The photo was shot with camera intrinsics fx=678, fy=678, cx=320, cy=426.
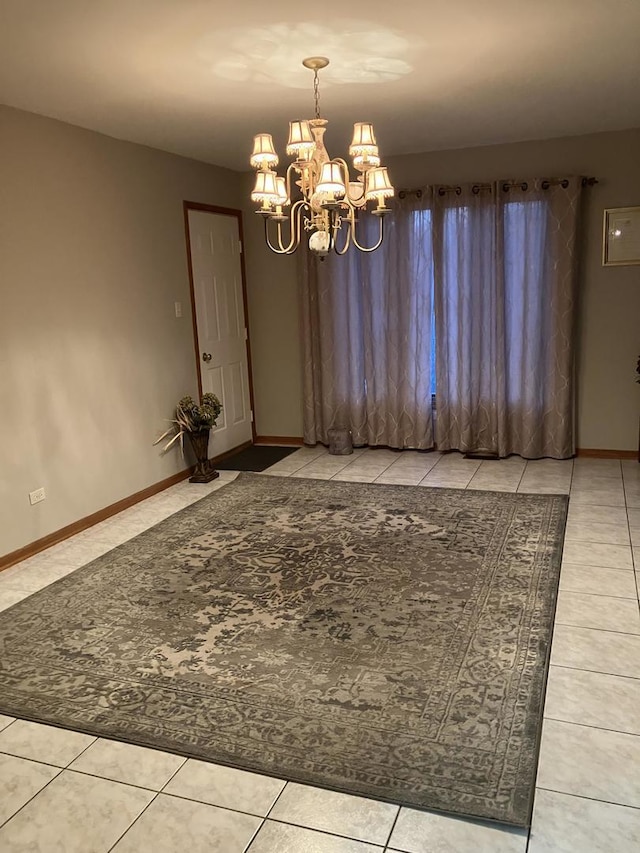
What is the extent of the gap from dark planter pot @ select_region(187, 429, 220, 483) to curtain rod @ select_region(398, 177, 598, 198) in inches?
102

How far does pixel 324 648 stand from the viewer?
2852 millimetres

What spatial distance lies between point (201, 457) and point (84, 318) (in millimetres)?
1479

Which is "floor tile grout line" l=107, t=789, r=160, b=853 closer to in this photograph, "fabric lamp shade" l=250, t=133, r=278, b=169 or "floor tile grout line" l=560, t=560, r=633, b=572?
"floor tile grout line" l=560, t=560, r=633, b=572

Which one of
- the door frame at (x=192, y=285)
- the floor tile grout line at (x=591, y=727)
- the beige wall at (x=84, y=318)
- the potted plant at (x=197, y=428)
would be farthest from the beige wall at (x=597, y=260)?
the floor tile grout line at (x=591, y=727)

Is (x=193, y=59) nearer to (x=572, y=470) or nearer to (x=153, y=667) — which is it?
(x=153, y=667)

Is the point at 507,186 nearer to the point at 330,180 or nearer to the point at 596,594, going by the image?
the point at 330,180

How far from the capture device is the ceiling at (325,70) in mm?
2730

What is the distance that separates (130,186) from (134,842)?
421cm

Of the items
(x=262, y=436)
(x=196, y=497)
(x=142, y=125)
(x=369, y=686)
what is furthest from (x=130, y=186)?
(x=369, y=686)

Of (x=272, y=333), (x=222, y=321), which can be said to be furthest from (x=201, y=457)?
(x=272, y=333)

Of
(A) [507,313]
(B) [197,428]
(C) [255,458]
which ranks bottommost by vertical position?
(C) [255,458]

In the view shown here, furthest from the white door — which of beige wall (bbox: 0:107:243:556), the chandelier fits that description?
the chandelier

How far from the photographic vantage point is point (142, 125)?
4.39 meters

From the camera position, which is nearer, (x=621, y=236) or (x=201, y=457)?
(x=621, y=236)
